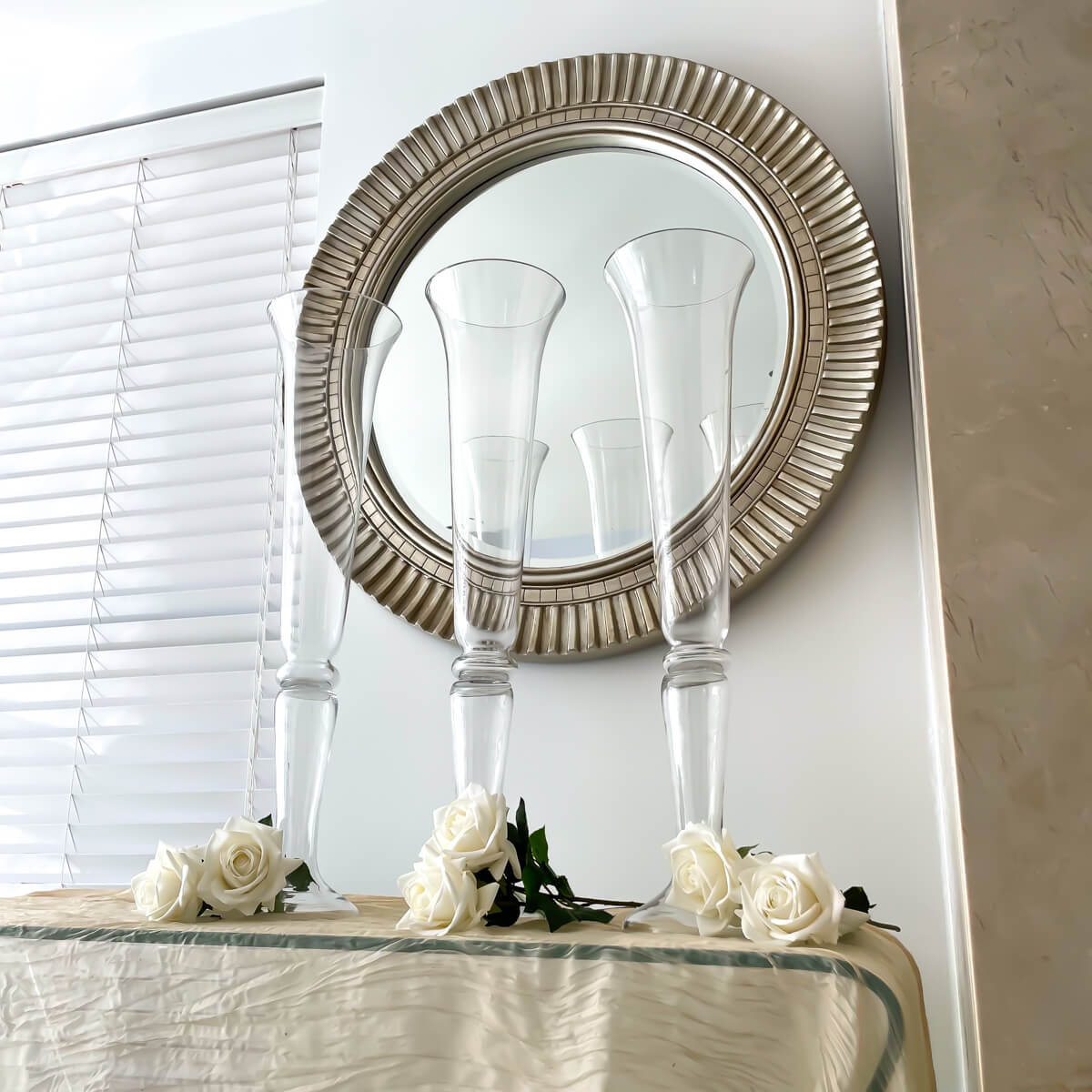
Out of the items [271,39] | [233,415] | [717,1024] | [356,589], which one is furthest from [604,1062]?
[271,39]

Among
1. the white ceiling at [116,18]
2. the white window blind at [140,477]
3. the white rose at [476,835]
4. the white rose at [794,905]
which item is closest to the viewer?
the white rose at [794,905]

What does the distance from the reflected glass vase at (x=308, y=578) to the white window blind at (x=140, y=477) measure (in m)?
0.44

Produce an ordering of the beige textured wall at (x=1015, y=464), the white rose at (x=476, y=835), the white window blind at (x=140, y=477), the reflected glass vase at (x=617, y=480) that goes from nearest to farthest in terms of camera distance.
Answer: the beige textured wall at (x=1015, y=464)
the white rose at (x=476, y=835)
the reflected glass vase at (x=617, y=480)
the white window blind at (x=140, y=477)

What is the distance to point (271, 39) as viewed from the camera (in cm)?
162

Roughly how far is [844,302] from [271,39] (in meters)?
1.08

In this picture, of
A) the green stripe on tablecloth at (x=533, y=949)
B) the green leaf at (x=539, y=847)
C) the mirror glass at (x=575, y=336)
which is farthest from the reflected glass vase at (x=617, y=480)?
the green stripe on tablecloth at (x=533, y=949)

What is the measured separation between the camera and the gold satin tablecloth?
54cm

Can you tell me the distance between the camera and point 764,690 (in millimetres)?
1085

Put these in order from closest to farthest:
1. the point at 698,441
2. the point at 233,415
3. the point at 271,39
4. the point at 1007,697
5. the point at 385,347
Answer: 1. the point at 1007,697
2. the point at 698,441
3. the point at 385,347
4. the point at 233,415
5. the point at 271,39

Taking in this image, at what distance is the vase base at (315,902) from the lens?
0.80 meters

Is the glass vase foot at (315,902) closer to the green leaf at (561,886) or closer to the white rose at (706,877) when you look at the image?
the green leaf at (561,886)

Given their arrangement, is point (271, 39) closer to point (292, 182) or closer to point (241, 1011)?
point (292, 182)

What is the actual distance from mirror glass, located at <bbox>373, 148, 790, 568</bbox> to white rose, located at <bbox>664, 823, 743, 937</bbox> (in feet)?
1.37

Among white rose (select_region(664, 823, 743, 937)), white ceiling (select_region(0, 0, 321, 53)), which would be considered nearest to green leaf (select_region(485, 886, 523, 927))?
white rose (select_region(664, 823, 743, 937))
